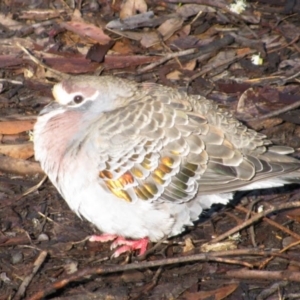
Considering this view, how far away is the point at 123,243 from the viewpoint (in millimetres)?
6895

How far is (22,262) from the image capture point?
21.8 ft

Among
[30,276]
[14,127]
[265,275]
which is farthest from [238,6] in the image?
[30,276]

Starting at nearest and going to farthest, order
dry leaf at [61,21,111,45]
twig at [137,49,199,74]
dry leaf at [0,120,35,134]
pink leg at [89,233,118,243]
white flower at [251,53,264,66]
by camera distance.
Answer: pink leg at [89,233,118,243] → dry leaf at [0,120,35,134] → twig at [137,49,199,74] → white flower at [251,53,264,66] → dry leaf at [61,21,111,45]

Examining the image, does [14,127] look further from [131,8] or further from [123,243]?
[131,8]

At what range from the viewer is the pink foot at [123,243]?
682 centimetres

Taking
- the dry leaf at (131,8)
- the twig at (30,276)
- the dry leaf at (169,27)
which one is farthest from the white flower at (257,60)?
the twig at (30,276)

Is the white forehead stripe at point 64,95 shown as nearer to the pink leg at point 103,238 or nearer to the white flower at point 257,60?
the pink leg at point 103,238

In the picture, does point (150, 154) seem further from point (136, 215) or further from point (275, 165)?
point (275, 165)

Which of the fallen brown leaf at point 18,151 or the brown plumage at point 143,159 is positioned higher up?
the brown plumage at point 143,159

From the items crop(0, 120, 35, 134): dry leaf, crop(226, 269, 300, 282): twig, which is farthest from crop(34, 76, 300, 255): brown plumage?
crop(0, 120, 35, 134): dry leaf

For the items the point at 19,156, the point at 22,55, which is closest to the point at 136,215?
the point at 19,156

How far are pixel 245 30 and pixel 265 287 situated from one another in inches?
126

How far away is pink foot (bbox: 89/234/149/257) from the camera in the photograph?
682 cm

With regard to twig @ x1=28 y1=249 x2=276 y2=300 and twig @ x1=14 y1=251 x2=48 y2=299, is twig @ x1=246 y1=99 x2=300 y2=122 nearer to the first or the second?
twig @ x1=28 y1=249 x2=276 y2=300
